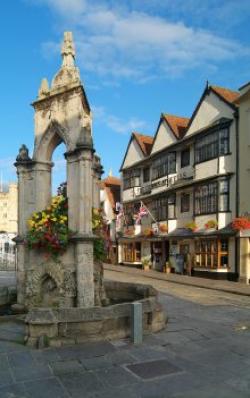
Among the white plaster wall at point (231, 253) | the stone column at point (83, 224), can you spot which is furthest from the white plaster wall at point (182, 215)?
the stone column at point (83, 224)

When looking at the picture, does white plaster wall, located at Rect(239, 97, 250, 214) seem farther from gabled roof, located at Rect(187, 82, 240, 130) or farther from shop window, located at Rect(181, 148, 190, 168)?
shop window, located at Rect(181, 148, 190, 168)

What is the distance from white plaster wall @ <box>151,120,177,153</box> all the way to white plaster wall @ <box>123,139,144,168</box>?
138 inches

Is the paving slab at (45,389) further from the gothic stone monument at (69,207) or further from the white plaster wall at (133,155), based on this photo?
the white plaster wall at (133,155)

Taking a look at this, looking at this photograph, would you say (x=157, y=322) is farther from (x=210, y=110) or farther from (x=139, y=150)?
Answer: (x=139, y=150)

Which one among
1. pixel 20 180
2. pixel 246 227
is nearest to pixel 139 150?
pixel 246 227

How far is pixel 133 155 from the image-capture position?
40.9 m

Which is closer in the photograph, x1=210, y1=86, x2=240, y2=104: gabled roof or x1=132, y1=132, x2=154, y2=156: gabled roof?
x1=210, y1=86, x2=240, y2=104: gabled roof

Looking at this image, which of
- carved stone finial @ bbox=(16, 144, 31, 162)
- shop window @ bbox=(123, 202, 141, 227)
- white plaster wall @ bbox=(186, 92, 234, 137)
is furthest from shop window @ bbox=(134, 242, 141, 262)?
carved stone finial @ bbox=(16, 144, 31, 162)

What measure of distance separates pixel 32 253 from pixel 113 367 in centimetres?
424

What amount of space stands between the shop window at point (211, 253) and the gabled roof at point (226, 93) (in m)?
9.15

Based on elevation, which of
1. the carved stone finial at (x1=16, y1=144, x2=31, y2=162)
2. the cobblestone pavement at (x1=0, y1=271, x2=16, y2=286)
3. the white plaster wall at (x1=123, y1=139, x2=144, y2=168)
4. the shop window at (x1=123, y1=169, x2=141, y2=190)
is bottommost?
the cobblestone pavement at (x1=0, y1=271, x2=16, y2=286)

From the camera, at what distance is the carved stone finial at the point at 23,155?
10.9m

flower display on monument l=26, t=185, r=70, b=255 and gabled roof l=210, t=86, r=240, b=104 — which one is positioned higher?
gabled roof l=210, t=86, r=240, b=104

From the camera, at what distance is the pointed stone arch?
402 inches
